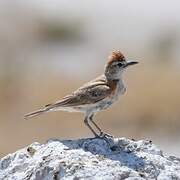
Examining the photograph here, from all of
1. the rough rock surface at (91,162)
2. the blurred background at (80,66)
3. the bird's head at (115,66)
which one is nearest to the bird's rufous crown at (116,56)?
the bird's head at (115,66)

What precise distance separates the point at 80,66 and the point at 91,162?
18.7m

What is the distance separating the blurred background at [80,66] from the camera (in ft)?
72.8

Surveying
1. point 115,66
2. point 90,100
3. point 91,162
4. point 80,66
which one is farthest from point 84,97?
point 80,66

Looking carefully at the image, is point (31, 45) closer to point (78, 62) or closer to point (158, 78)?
point (78, 62)

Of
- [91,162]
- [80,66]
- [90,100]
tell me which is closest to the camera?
[91,162]

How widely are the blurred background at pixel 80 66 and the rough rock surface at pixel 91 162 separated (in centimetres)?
866

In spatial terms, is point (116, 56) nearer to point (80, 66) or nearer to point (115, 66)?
point (115, 66)

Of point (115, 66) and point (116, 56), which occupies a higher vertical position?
point (116, 56)

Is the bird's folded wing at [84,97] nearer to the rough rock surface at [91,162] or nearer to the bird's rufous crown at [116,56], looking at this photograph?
the bird's rufous crown at [116,56]

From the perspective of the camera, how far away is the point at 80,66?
28172 millimetres

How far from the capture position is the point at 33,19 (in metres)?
33.2

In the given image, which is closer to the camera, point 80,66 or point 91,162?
point 91,162

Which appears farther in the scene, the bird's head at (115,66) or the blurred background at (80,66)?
the blurred background at (80,66)

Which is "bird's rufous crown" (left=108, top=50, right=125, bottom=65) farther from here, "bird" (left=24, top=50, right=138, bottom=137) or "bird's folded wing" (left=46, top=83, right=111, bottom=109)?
"bird's folded wing" (left=46, top=83, right=111, bottom=109)
